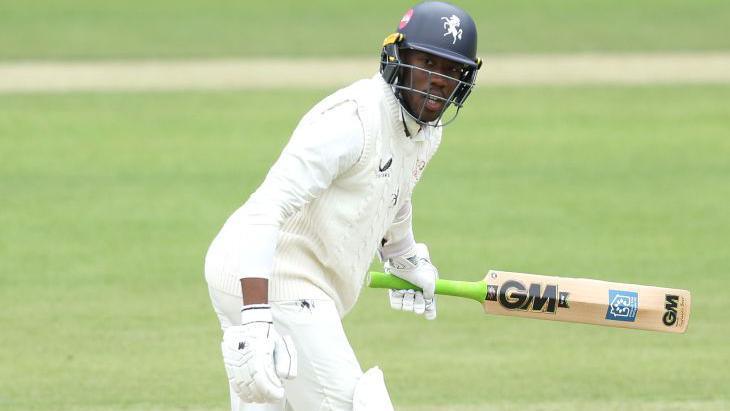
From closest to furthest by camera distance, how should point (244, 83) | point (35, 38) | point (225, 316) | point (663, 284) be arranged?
point (225, 316) → point (663, 284) → point (244, 83) → point (35, 38)

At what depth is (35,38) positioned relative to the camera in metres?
20.1

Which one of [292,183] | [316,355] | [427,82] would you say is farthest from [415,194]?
[292,183]

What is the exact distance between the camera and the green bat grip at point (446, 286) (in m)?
5.36

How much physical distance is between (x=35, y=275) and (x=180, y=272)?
928 millimetres

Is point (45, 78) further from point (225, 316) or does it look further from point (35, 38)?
point (225, 316)

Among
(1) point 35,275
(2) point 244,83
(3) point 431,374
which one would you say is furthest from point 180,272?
(2) point 244,83

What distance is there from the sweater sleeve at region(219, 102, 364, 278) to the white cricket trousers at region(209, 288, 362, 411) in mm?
262

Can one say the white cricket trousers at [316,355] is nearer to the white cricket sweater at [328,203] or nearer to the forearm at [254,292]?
the white cricket sweater at [328,203]

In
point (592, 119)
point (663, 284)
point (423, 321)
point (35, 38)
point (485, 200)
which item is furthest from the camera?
point (35, 38)

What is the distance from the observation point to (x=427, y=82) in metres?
4.61

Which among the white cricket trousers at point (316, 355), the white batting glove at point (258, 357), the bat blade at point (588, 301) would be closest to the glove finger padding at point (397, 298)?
the bat blade at point (588, 301)

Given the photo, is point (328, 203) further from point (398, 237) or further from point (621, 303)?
point (621, 303)

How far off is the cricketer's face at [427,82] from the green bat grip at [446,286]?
3.12ft

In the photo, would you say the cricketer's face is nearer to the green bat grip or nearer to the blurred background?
the green bat grip
